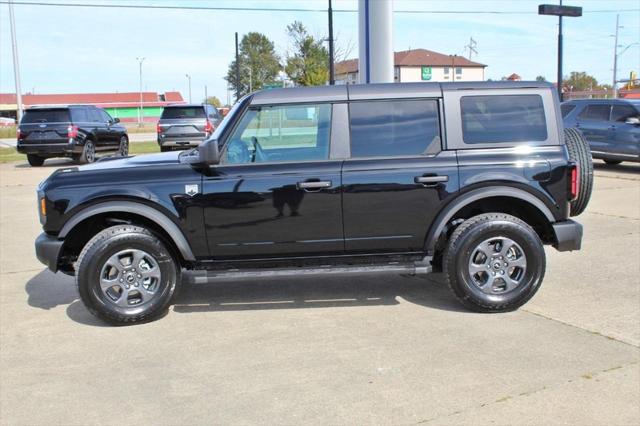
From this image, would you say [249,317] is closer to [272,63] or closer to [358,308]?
[358,308]

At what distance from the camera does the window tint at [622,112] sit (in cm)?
1450

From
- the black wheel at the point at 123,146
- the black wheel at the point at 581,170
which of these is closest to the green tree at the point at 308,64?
the black wheel at the point at 123,146

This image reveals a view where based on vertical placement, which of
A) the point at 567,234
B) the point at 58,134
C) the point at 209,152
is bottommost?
the point at 567,234

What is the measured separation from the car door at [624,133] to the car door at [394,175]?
11.3 metres

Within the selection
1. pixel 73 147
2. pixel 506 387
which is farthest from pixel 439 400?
pixel 73 147

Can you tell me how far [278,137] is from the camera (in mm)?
4973

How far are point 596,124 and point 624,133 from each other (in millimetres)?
855

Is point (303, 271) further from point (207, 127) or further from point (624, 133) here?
point (207, 127)

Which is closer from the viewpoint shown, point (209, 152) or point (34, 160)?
point (209, 152)

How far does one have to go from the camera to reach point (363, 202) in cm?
481

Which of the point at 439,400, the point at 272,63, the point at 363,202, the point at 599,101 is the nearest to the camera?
the point at 439,400

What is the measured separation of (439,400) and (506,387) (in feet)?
1.43

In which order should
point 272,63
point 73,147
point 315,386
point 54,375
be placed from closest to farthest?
1. point 315,386
2. point 54,375
3. point 73,147
4. point 272,63

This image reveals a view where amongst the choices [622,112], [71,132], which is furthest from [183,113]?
[622,112]
